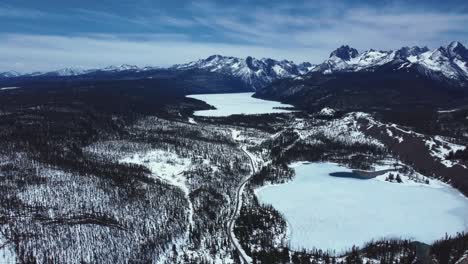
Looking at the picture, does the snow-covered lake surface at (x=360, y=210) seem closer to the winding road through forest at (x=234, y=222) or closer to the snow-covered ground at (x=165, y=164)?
the winding road through forest at (x=234, y=222)

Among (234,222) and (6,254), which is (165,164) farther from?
(6,254)

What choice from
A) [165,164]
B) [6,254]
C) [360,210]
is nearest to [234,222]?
[360,210]

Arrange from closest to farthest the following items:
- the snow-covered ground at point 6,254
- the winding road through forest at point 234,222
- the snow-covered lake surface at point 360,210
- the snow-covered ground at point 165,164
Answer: the snow-covered ground at point 6,254 < the winding road through forest at point 234,222 < the snow-covered lake surface at point 360,210 < the snow-covered ground at point 165,164

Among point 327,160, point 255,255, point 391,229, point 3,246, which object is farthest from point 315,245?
point 327,160

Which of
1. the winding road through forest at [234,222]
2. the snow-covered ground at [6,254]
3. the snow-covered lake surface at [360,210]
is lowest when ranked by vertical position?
the snow-covered ground at [6,254]

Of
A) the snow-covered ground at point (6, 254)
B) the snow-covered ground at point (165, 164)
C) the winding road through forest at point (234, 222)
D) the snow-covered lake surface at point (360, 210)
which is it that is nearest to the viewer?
the snow-covered ground at point (6, 254)

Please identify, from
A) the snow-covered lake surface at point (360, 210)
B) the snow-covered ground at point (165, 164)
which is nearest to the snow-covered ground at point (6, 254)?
the snow-covered ground at point (165, 164)

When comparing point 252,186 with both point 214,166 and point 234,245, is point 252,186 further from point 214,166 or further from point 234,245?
point 234,245

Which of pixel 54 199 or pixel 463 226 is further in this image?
pixel 54 199
